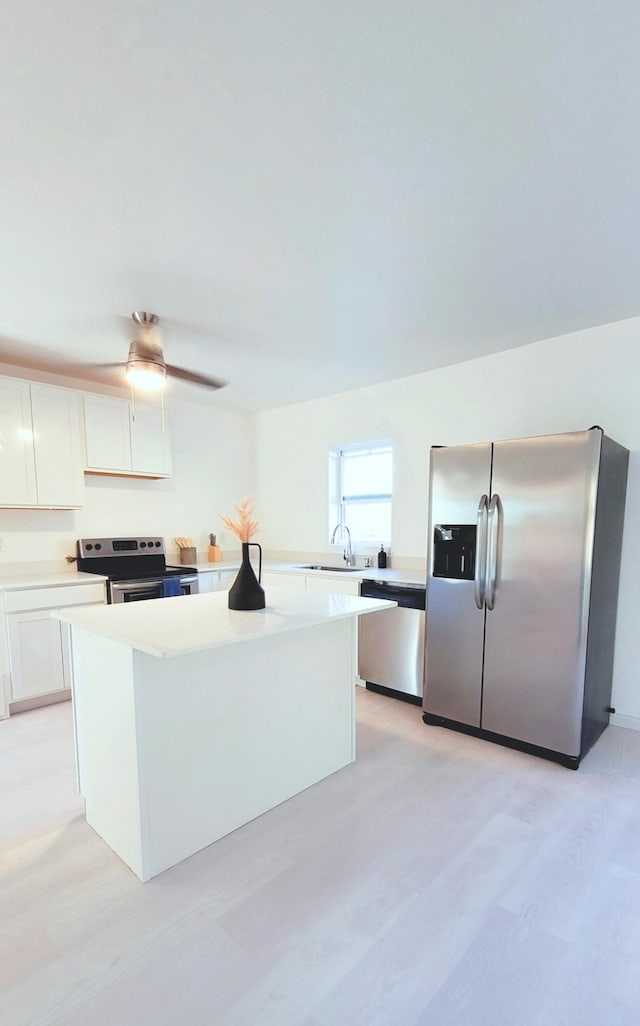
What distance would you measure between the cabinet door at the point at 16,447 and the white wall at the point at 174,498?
1.05 feet

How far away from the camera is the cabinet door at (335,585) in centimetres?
333

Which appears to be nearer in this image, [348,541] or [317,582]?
[317,582]

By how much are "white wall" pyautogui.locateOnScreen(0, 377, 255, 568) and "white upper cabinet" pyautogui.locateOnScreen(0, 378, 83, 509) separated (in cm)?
33

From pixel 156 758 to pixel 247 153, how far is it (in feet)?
7.00

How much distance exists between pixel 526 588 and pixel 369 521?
1.93 meters

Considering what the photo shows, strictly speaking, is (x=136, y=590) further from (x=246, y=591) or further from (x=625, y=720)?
(x=625, y=720)

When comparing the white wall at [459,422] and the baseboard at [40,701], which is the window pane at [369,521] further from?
the baseboard at [40,701]

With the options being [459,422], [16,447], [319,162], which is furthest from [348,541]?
[319,162]

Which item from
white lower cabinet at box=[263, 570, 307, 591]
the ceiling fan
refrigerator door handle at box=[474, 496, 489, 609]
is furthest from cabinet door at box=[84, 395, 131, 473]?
refrigerator door handle at box=[474, 496, 489, 609]

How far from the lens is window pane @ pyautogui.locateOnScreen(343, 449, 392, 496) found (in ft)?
13.4

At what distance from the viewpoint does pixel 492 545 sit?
2520 mm

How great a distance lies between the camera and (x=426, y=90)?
124cm

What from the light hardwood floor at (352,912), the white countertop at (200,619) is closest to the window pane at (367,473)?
the white countertop at (200,619)

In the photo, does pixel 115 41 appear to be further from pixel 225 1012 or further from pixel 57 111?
pixel 225 1012
